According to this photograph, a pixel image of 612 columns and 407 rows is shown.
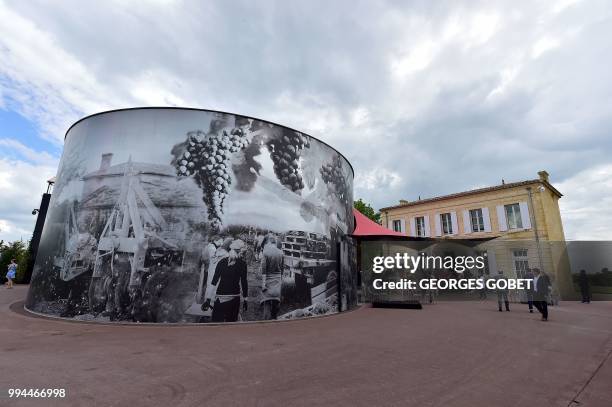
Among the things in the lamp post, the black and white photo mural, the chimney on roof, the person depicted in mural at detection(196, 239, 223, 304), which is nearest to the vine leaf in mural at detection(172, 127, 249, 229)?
the black and white photo mural

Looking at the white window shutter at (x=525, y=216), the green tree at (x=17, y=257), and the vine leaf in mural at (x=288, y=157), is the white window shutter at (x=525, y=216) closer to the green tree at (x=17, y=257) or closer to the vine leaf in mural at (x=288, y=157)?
the vine leaf in mural at (x=288, y=157)

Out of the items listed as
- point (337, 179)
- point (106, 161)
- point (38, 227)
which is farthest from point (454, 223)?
point (38, 227)

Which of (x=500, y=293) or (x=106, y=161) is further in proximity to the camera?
(x=500, y=293)

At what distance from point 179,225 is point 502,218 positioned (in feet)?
69.7

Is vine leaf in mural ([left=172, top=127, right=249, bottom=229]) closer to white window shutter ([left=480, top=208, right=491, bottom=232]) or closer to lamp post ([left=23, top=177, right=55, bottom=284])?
lamp post ([left=23, top=177, right=55, bottom=284])

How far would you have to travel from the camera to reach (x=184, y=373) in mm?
3982

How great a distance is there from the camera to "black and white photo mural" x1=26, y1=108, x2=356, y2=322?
25.5 ft

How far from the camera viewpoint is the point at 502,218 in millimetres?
20891

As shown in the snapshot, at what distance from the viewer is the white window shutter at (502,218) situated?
67.9ft

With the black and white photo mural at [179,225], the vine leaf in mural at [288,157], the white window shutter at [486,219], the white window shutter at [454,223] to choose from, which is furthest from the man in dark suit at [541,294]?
the white window shutter at [454,223]

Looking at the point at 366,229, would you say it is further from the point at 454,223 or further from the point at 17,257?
Answer: the point at 17,257

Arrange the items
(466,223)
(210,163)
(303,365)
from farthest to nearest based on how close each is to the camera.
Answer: (466,223), (210,163), (303,365)

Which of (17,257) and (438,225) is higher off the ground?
(438,225)

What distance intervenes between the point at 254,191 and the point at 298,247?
2.22m
